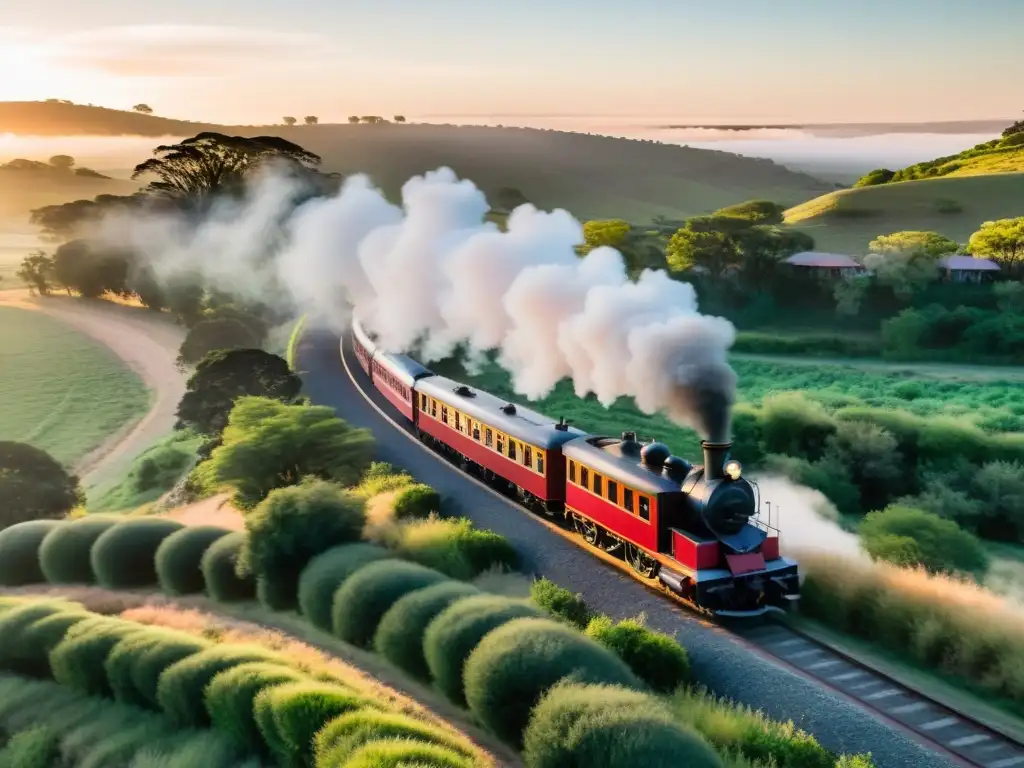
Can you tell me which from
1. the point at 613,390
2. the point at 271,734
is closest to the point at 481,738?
the point at 271,734

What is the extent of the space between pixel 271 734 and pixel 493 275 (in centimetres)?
1793

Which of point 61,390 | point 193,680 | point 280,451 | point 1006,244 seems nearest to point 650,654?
point 193,680

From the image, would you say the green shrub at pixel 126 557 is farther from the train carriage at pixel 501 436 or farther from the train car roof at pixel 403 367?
the train car roof at pixel 403 367

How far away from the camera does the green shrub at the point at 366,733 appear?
1216cm

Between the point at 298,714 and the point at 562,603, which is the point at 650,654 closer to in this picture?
the point at 562,603

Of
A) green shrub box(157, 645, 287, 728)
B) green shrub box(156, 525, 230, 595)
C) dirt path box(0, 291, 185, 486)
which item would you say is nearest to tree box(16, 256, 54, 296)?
dirt path box(0, 291, 185, 486)

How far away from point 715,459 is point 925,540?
9991 mm

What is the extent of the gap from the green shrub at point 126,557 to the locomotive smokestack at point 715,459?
1420cm

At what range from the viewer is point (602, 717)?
10.6 m

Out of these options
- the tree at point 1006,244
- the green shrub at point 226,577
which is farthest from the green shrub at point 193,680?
the tree at point 1006,244

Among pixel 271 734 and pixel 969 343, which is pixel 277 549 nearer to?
pixel 271 734

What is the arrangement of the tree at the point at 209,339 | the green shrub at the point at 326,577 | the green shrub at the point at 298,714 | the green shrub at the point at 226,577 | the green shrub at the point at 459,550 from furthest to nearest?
1. the tree at the point at 209,339
2. the green shrub at the point at 226,577
3. the green shrub at the point at 459,550
4. the green shrub at the point at 326,577
5. the green shrub at the point at 298,714

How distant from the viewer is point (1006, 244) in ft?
191

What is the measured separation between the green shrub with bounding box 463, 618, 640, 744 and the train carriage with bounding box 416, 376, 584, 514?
857 centimetres
